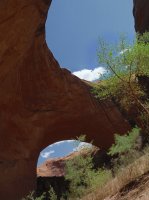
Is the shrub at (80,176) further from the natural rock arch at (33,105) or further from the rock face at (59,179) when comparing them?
the rock face at (59,179)

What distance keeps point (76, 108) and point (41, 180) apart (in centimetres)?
713

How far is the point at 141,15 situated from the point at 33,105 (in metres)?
9.21

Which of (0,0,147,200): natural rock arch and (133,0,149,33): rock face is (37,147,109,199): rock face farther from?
(133,0,149,33): rock face

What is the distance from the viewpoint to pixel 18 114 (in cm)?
1859

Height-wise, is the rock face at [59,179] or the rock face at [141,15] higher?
the rock face at [141,15]

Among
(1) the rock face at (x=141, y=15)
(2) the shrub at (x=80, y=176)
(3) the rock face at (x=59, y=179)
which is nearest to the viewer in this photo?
(2) the shrub at (x=80, y=176)

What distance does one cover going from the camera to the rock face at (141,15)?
22797 millimetres

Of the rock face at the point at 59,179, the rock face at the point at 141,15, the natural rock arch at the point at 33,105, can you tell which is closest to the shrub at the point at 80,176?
the natural rock arch at the point at 33,105

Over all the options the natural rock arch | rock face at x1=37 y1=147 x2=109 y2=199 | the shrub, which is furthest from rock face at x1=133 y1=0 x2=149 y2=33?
the shrub

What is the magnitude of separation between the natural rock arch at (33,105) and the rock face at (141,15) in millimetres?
5119

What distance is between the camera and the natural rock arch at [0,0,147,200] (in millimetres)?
15875

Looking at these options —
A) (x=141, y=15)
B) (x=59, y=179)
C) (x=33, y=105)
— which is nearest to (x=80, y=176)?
(x=33, y=105)

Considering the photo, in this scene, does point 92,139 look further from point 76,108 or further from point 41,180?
point 41,180

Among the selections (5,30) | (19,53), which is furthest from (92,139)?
(5,30)
